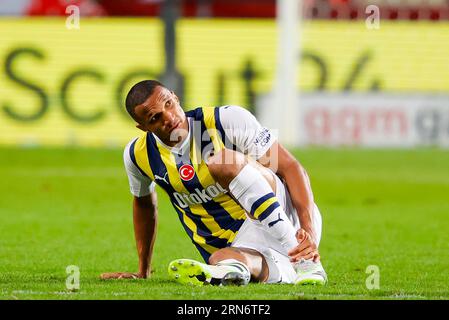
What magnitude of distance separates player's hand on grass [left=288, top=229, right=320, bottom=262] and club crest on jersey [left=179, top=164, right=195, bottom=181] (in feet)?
2.44

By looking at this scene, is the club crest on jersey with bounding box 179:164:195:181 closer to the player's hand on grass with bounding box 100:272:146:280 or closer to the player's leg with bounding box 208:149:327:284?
the player's leg with bounding box 208:149:327:284

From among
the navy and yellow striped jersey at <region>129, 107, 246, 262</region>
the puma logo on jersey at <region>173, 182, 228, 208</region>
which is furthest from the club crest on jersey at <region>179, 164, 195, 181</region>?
the puma logo on jersey at <region>173, 182, 228, 208</region>

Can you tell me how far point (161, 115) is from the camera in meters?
6.15

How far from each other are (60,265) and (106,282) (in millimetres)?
1284

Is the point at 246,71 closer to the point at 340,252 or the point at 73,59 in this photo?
the point at 73,59

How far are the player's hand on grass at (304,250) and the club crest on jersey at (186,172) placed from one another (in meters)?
0.74

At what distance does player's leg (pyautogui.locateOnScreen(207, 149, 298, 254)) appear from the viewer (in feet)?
19.6

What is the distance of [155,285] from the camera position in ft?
20.5

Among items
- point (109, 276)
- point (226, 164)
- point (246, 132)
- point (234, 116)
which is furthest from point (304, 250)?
point (109, 276)

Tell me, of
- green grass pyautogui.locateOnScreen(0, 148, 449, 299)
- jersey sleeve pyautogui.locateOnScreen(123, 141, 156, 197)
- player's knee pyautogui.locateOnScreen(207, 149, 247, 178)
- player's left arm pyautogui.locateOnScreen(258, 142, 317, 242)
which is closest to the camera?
player's knee pyautogui.locateOnScreen(207, 149, 247, 178)

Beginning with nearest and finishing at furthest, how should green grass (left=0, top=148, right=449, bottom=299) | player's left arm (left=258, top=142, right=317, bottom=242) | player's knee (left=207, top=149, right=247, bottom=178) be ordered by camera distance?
player's knee (left=207, top=149, right=247, bottom=178), green grass (left=0, top=148, right=449, bottom=299), player's left arm (left=258, top=142, right=317, bottom=242)

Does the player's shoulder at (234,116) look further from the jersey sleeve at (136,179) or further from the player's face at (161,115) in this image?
the jersey sleeve at (136,179)

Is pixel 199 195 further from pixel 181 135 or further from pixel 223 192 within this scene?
pixel 181 135
